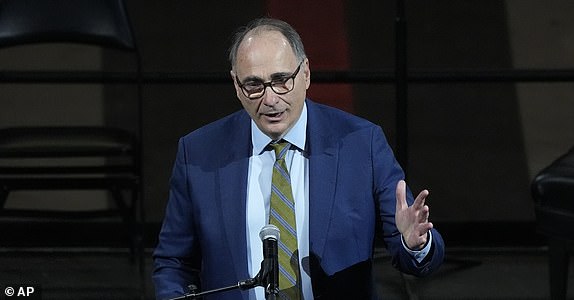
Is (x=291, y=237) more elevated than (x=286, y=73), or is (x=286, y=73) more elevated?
(x=286, y=73)

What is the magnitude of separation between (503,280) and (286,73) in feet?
7.82

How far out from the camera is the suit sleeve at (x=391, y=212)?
109 inches

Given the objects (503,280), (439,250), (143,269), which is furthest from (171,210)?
(503,280)

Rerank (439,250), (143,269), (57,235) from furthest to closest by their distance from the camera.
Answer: (57,235)
(143,269)
(439,250)

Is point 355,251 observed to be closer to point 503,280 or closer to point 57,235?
point 503,280

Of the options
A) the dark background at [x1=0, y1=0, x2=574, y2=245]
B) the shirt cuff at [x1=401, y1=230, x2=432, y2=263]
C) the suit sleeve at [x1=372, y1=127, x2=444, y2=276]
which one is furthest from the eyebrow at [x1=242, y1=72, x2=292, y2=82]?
the dark background at [x1=0, y1=0, x2=574, y2=245]

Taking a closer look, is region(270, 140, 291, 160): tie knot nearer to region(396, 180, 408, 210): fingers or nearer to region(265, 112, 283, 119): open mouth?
region(265, 112, 283, 119): open mouth

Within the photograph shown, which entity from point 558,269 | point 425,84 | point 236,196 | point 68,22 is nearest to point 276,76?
point 236,196

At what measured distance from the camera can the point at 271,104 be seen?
9.30ft

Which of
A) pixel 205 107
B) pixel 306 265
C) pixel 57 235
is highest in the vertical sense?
pixel 205 107

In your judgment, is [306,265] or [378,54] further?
[378,54]

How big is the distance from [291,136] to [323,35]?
8.94 feet

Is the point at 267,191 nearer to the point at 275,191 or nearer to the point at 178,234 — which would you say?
the point at 275,191

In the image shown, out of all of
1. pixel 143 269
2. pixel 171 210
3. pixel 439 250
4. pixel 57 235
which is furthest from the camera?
pixel 57 235
